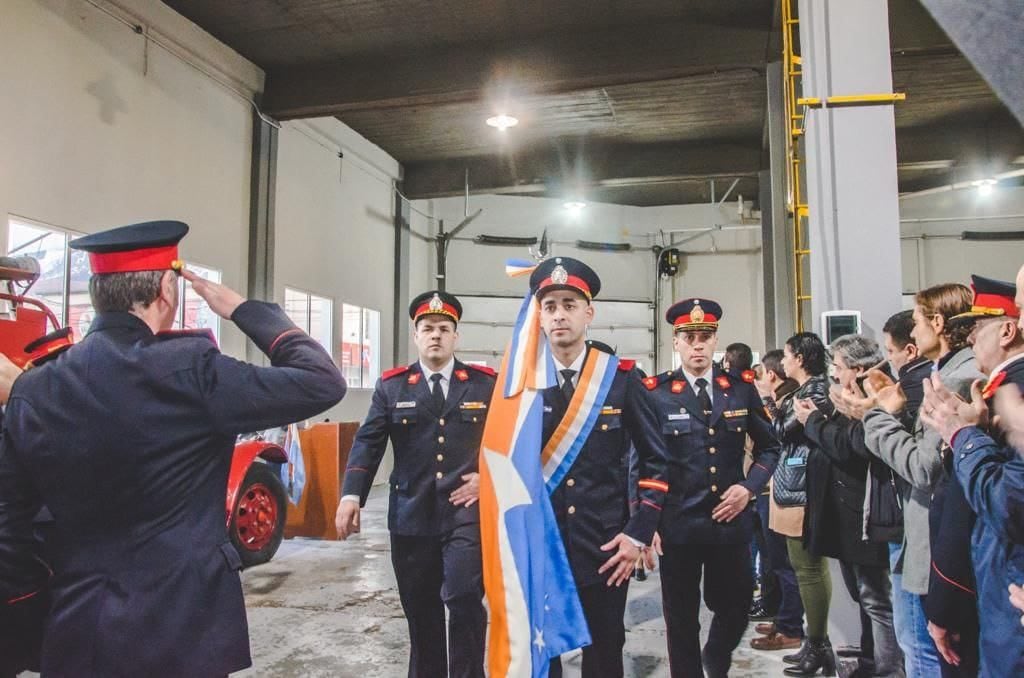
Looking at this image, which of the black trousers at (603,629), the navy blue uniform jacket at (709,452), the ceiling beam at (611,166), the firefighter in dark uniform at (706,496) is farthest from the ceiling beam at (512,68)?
the black trousers at (603,629)

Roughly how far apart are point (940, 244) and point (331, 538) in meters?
11.4

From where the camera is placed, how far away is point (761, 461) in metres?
3.38

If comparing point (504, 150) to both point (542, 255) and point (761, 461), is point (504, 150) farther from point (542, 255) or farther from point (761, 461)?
point (761, 461)

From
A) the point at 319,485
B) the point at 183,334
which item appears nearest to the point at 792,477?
the point at 183,334

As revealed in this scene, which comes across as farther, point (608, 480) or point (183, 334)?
point (608, 480)

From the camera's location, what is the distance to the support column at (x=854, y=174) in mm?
3969

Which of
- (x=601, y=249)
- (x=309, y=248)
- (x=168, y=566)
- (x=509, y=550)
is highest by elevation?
(x=601, y=249)

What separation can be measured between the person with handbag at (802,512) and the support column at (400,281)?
9071 millimetres

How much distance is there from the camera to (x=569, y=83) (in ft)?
26.3

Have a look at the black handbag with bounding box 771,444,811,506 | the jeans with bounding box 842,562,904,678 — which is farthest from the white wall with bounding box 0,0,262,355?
the jeans with bounding box 842,562,904,678

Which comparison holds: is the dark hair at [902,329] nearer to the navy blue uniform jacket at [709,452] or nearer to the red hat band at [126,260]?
the navy blue uniform jacket at [709,452]

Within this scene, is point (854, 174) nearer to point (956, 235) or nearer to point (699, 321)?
point (699, 321)

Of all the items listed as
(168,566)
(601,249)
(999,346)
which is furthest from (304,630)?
(601,249)

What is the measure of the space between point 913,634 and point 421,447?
6.52 ft
